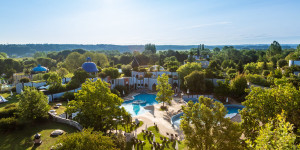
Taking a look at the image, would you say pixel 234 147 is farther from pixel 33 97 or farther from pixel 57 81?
pixel 57 81

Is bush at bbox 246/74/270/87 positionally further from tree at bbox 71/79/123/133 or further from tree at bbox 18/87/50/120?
tree at bbox 18/87/50/120

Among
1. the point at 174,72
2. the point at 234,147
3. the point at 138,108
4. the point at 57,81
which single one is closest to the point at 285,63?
the point at 174,72

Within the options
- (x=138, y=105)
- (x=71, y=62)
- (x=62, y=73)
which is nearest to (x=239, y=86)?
(x=138, y=105)

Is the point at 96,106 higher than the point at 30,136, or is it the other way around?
the point at 96,106

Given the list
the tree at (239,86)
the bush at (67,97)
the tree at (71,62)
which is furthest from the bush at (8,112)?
the tree at (71,62)

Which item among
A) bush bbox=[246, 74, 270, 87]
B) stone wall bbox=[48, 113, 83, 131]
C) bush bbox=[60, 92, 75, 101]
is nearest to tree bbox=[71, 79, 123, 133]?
stone wall bbox=[48, 113, 83, 131]

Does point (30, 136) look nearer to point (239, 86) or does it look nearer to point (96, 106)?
point (96, 106)

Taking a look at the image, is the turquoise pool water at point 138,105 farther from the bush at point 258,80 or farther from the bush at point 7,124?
the bush at point 258,80
